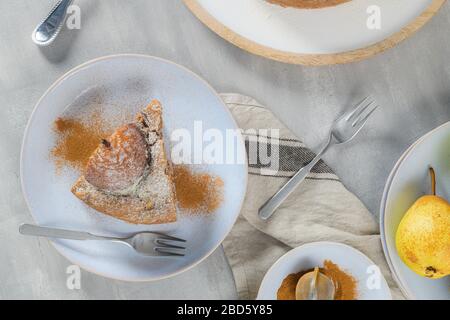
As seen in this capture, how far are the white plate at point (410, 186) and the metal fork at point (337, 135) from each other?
0.08 metres

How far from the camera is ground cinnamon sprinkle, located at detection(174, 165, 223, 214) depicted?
81 cm

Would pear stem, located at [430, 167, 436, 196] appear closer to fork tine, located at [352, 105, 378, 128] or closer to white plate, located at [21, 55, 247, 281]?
fork tine, located at [352, 105, 378, 128]

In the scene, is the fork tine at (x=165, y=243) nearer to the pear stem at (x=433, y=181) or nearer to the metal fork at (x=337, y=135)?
the metal fork at (x=337, y=135)

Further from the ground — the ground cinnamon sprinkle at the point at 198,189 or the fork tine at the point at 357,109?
the fork tine at the point at 357,109

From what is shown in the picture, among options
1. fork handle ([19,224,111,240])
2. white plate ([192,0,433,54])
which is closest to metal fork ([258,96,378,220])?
white plate ([192,0,433,54])

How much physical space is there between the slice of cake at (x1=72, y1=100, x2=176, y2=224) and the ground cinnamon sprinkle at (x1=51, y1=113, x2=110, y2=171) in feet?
0.10

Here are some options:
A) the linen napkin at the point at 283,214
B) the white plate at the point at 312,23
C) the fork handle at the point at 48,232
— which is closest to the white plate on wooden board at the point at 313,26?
the white plate at the point at 312,23

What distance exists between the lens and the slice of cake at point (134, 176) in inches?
30.1

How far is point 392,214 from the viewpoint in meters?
0.80

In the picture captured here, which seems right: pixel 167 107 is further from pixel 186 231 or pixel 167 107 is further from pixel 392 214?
pixel 392 214

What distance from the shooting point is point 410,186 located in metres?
0.80

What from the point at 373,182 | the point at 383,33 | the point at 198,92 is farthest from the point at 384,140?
the point at 198,92

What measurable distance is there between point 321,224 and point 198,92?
0.27 meters

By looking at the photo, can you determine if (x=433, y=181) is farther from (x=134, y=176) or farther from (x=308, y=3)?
(x=134, y=176)
